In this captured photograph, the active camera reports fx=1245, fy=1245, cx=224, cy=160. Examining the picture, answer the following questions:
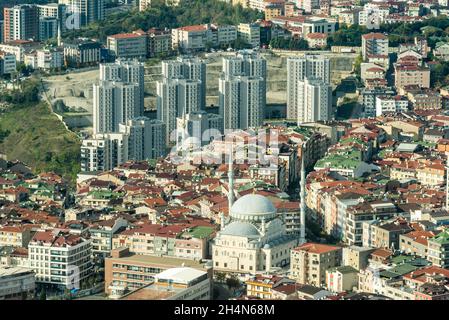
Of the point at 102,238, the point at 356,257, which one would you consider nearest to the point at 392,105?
the point at 102,238

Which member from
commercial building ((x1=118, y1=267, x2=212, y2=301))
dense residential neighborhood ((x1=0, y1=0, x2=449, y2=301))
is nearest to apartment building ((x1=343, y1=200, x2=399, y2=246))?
dense residential neighborhood ((x1=0, y1=0, x2=449, y2=301))

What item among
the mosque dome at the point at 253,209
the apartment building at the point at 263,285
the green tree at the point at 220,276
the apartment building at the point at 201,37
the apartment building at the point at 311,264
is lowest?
the green tree at the point at 220,276

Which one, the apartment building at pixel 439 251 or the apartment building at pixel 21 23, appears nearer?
the apartment building at pixel 439 251

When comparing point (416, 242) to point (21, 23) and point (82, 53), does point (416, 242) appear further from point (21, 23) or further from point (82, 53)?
point (21, 23)

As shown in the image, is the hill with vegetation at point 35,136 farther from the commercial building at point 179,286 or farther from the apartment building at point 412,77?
the commercial building at point 179,286

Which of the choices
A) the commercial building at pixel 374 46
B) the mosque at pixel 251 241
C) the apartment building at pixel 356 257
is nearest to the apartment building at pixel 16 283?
the mosque at pixel 251 241
